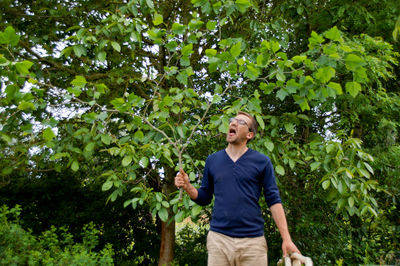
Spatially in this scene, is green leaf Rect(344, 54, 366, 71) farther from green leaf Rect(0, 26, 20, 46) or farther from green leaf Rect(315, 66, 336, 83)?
green leaf Rect(0, 26, 20, 46)

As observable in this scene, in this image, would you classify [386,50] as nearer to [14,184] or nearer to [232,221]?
[232,221]

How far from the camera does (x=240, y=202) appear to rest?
2.43 meters

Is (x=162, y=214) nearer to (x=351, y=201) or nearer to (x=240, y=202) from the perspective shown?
(x=240, y=202)

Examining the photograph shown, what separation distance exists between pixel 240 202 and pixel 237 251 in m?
0.32

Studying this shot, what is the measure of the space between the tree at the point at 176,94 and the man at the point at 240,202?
37 cm

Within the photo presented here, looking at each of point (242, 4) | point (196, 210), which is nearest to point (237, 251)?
point (196, 210)

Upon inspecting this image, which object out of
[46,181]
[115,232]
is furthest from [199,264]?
[46,181]

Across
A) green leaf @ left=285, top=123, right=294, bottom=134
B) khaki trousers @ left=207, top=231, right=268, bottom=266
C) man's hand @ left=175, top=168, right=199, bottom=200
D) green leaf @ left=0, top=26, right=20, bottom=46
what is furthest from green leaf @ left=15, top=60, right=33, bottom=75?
green leaf @ left=285, top=123, right=294, bottom=134

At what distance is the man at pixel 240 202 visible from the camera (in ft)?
7.79

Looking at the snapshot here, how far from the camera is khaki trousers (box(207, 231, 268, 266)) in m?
2.36

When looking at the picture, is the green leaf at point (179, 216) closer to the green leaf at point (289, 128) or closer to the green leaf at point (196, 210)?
the green leaf at point (196, 210)

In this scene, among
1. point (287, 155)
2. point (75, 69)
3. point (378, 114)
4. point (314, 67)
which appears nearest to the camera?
point (314, 67)

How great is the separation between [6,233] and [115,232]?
3.11 meters

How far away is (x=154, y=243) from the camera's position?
293 inches
